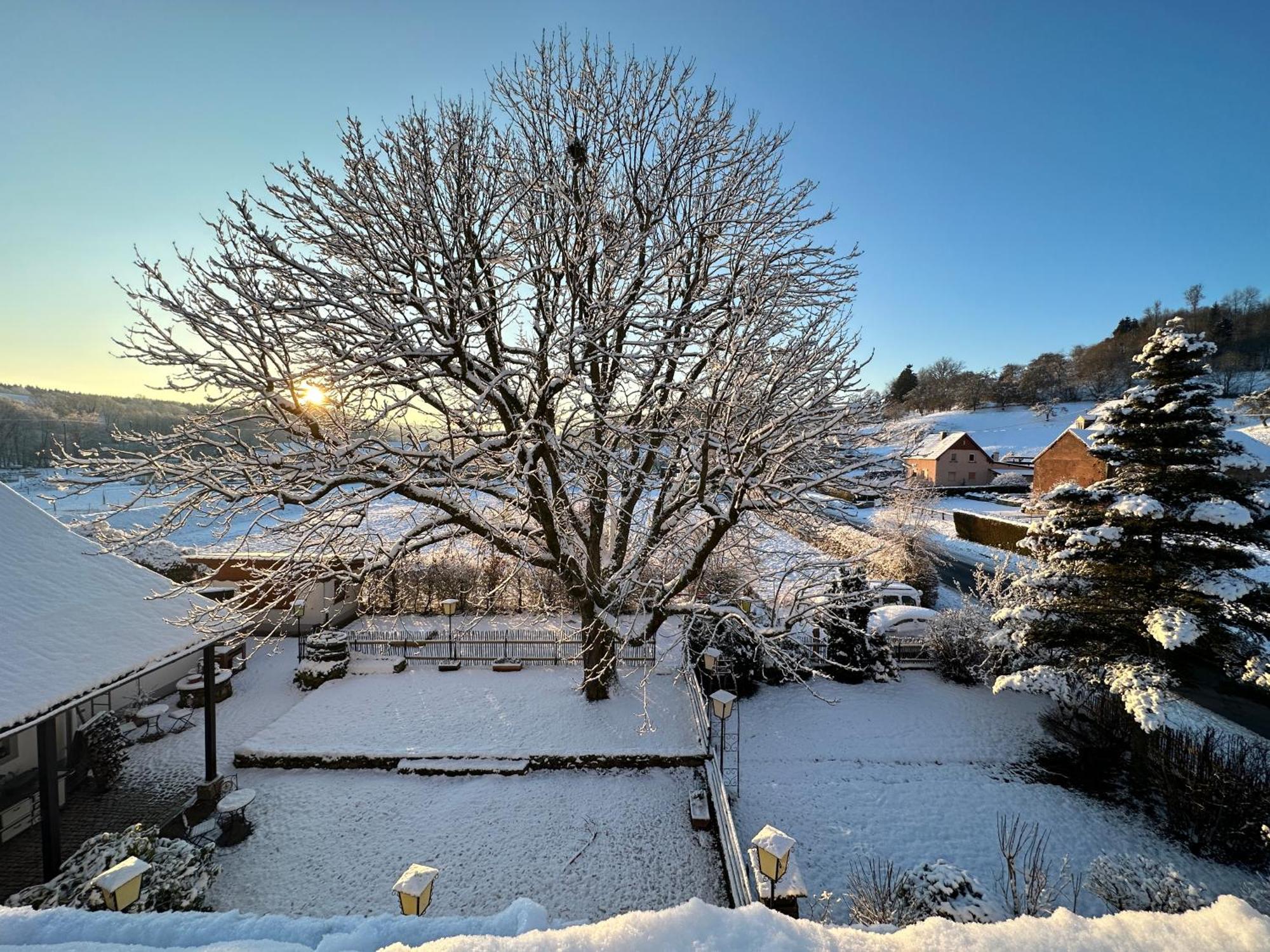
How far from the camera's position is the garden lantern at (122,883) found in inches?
173

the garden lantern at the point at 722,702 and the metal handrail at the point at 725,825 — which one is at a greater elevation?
the garden lantern at the point at 722,702

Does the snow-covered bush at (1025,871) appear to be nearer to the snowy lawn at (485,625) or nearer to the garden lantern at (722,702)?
the garden lantern at (722,702)

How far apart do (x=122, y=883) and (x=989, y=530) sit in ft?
95.6

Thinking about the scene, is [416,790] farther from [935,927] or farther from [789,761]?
[935,927]

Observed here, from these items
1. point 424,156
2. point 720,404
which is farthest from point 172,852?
point 424,156

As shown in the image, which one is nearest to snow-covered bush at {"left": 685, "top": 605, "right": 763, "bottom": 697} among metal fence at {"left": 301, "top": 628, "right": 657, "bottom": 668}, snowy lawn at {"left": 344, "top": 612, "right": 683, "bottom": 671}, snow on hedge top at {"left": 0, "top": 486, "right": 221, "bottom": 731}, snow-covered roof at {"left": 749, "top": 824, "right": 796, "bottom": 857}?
metal fence at {"left": 301, "top": 628, "right": 657, "bottom": 668}

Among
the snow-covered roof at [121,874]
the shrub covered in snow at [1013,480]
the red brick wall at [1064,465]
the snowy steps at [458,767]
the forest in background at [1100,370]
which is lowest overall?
the snowy steps at [458,767]

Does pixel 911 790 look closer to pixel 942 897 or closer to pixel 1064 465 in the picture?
pixel 942 897

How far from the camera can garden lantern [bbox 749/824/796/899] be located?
4.95 m

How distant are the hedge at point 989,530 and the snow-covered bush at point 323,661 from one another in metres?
23.4

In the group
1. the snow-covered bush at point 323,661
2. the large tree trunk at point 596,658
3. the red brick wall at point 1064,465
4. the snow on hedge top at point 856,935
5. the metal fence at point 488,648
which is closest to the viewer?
the snow on hedge top at point 856,935

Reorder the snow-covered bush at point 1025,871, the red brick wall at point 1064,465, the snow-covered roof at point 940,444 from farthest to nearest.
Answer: the snow-covered roof at point 940,444 → the red brick wall at point 1064,465 → the snow-covered bush at point 1025,871

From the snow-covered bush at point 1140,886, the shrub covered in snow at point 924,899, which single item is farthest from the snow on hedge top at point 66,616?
the snow-covered bush at point 1140,886

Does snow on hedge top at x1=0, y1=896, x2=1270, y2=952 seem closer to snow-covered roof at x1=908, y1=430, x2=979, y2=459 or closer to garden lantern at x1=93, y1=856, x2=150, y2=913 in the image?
garden lantern at x1=93, y1=856, x2=150, y2=913
